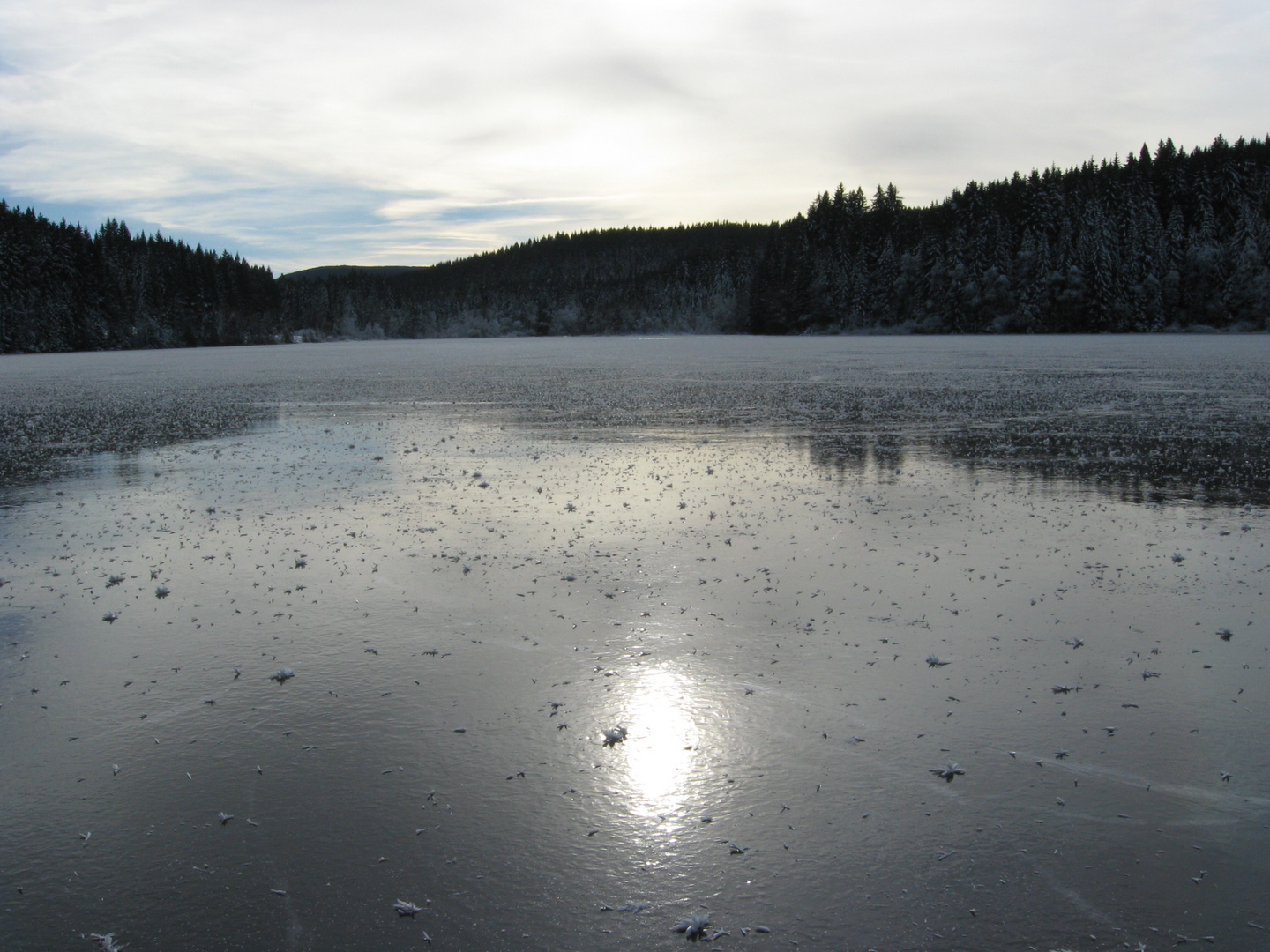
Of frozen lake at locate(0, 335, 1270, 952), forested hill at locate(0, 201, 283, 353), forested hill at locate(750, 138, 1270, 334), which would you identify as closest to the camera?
frozen lake at locate(0, 335, 1270, 952)

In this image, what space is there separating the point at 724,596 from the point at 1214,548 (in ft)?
17.8

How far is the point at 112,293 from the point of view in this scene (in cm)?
12100

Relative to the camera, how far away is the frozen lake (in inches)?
152

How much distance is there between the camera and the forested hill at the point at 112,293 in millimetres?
106125

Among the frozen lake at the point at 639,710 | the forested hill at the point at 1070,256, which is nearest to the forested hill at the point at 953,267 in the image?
the forested hill at the point at 1070,256

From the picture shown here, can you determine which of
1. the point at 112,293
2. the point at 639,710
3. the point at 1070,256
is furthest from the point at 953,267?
the point at 112,293

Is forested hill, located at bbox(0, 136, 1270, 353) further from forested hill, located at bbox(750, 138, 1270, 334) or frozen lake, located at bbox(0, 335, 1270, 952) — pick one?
frozen lake, located at bbox(0, 335, 1270, 952)

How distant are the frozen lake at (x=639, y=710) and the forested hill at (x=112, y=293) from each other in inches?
4538

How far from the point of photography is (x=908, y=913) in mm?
3752

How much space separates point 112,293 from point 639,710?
139641 mm

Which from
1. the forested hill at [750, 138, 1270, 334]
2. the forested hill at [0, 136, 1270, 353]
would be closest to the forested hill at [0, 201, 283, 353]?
the forested hill at [0, 136, 1270, 353]

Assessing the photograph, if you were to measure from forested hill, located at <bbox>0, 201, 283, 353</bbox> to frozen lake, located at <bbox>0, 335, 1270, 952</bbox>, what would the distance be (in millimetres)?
115253

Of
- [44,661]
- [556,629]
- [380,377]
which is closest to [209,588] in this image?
[44,661]

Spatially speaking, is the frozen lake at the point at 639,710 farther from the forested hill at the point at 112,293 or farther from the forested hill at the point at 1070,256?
the forested hill at the point at 112,293
